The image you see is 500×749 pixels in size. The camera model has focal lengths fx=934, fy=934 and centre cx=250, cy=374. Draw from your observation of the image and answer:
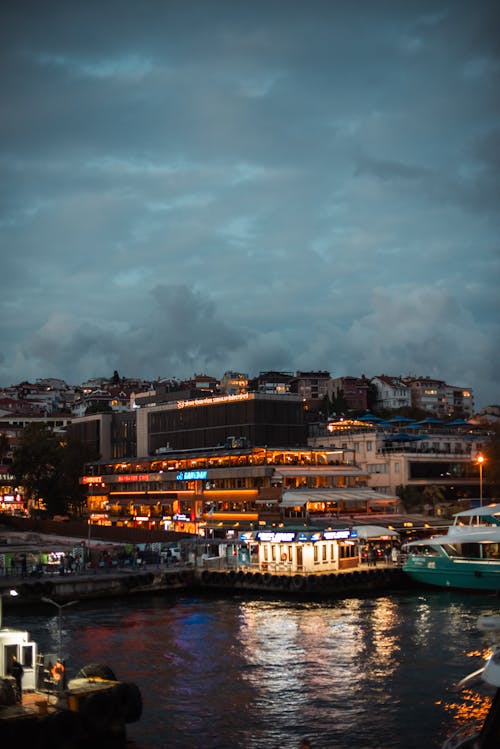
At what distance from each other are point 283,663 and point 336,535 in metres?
26.1

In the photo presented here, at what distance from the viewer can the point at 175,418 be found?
121m

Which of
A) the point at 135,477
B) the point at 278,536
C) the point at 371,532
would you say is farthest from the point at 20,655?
the point at 135,477

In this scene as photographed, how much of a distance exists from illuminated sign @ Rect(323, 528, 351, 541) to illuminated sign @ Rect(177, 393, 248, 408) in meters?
→ 45.2

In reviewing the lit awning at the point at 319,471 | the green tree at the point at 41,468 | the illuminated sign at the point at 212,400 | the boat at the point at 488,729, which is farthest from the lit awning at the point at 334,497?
the boat at the point at 488,729

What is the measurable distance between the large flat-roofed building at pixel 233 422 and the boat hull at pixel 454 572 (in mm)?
46314

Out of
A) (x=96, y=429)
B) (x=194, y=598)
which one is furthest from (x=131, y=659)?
(x=96, y=429)

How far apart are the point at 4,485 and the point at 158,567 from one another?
89258mm

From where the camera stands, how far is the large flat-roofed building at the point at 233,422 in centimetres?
10719

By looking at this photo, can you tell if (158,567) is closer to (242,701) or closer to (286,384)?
(242,701)

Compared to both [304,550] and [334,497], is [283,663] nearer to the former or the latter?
[304,550]

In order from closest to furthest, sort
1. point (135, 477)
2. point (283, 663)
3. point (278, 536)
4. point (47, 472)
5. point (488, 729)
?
point (488, 729) → point (283, 663) → point (278, 536) → point (135, 477) → point (47, 472)

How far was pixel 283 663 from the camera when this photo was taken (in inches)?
1469

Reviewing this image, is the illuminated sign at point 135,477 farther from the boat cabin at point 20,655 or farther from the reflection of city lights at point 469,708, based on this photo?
the boat cabin at point 20,655

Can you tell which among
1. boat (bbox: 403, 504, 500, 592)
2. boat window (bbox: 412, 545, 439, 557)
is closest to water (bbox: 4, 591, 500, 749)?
boat (bbox: 403, 504, 500, 592)
